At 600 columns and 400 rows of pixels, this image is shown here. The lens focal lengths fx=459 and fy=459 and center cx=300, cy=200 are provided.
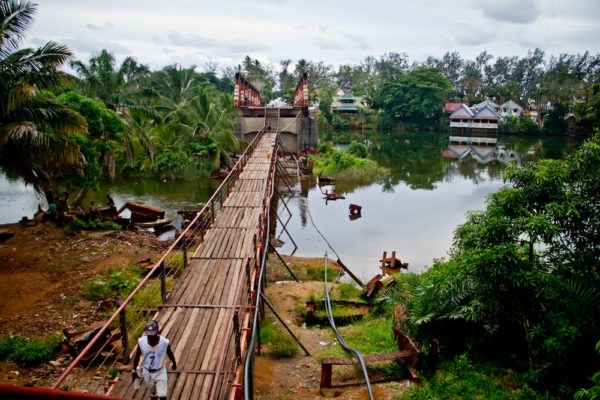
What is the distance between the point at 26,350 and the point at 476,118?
7522 centimetres

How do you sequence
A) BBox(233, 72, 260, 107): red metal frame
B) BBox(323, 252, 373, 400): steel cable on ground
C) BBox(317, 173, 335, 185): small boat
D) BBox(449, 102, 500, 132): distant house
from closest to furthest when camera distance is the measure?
BBox(323, 252, 373, 400): steel cable on ground → BBox(317, 173, 335, 185): small boat → BBox(233, 72, 260, 107): red metal frame → BBox(449, 102, 500, 132): distant house

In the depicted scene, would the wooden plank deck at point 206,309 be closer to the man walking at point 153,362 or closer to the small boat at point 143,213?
the man walking at point 153,362

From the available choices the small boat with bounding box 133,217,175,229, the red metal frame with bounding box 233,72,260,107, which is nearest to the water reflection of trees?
the red metal frame with bounding box 233,72,260,107

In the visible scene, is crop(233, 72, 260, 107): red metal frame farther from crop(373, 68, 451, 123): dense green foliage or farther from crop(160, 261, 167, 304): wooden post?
crop(373, 68, 451, 123): dense green foliage

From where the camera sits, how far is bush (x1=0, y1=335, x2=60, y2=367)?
8703 mm

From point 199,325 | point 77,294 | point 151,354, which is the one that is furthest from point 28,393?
point 77,294

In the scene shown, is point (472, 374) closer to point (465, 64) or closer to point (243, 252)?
point (243, 252)

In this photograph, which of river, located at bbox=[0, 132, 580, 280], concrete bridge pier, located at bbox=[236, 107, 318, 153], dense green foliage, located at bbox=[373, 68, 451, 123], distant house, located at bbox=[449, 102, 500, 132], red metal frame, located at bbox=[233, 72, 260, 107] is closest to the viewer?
river, located at bbox=[0, 132, 580, 280]

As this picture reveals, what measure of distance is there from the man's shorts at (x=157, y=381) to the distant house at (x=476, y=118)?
76.1 meters

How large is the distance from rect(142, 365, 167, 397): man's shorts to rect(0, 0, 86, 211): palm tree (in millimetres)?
8840

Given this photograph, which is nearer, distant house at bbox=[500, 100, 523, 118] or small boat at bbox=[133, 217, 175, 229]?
small boat at bbox=[133, 217, 175, 229]

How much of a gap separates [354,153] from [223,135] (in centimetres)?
1252

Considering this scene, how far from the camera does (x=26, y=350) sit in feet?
29.1

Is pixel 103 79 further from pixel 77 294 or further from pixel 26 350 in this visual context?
pixel 26 350
